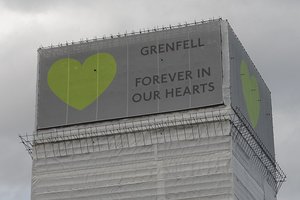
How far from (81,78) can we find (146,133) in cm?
1100

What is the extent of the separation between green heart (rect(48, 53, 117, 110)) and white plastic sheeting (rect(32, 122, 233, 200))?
594 centimetres

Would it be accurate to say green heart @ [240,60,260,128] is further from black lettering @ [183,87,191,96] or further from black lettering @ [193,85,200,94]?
black lettering @ [183,87,191,96]

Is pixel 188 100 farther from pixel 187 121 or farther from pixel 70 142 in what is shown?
pixel 70 142

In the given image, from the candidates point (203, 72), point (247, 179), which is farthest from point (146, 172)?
point (203, 72)

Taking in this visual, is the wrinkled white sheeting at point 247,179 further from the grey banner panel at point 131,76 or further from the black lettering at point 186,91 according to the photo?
the black lettering at point 186,91

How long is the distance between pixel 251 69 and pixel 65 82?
2253cm

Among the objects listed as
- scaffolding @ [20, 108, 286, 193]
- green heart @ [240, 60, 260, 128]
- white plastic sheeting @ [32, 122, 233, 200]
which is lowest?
white plastic sheeting @ [32, 122, 233, 200]

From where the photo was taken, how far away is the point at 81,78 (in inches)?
3981

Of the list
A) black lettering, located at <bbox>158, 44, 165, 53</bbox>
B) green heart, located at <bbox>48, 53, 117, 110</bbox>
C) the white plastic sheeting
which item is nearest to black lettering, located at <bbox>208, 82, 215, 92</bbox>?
the white plastic sheeting

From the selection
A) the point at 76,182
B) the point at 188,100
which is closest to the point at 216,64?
the point at 188,100

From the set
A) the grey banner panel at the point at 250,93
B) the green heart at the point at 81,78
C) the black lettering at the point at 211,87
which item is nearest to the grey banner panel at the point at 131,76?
the green heart at the point at 81,78

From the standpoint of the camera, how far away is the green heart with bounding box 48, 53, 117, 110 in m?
99.8

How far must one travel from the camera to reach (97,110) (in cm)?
9894

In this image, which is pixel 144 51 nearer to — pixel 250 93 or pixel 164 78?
pixel 164 78
